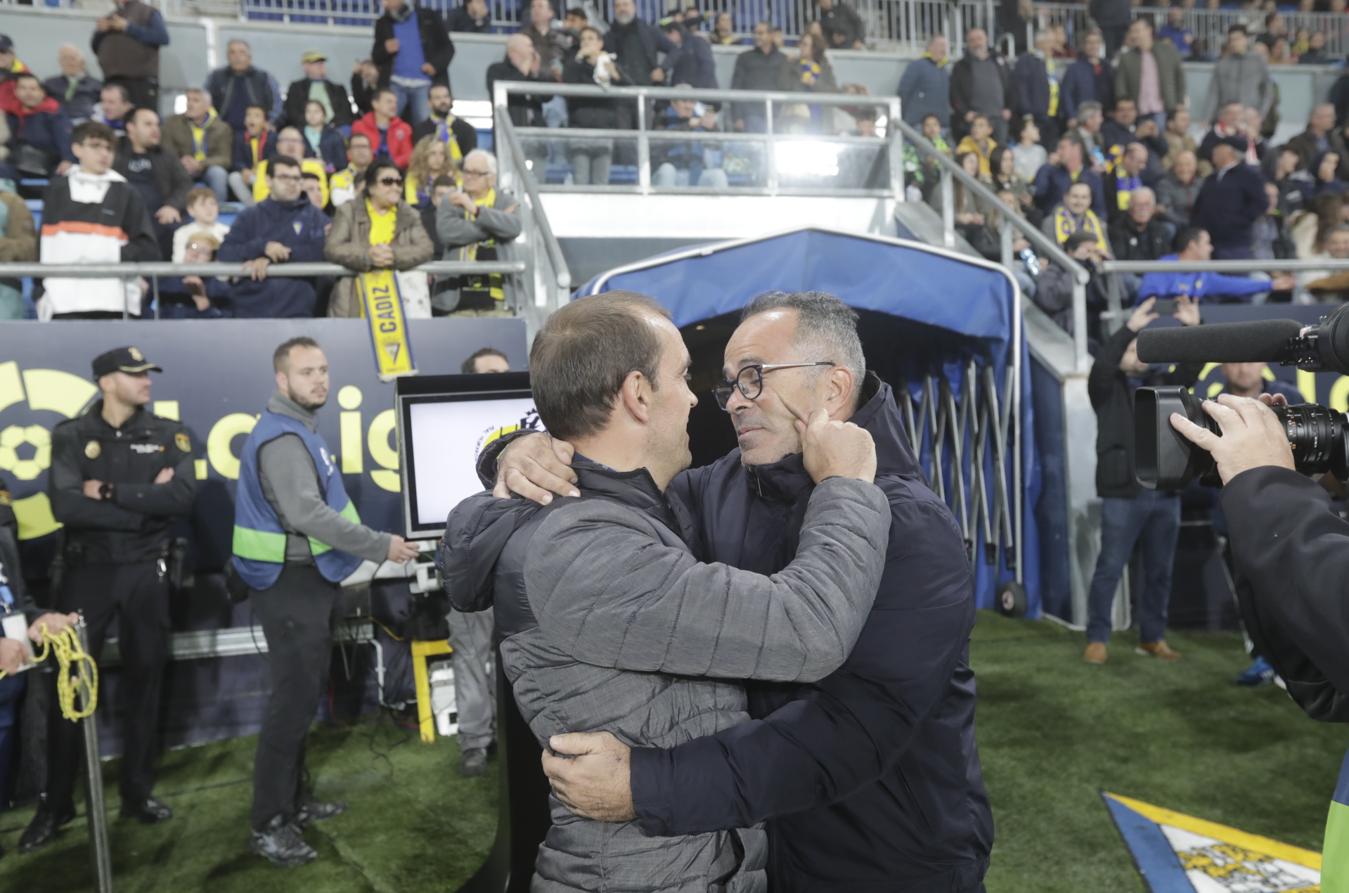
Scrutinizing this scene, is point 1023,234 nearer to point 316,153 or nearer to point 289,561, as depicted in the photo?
point 316,153

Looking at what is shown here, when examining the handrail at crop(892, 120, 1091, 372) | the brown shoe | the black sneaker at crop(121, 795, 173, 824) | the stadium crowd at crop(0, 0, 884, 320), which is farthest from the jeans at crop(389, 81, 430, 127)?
the brown shoe

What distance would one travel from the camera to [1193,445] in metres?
1.26

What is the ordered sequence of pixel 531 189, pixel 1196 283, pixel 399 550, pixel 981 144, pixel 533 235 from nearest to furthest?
pixel 399 550 → pixel 531 189 → pixel 533 235 → pixel 1196 283 → pixel 981 144

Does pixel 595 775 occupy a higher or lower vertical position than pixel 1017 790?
higher

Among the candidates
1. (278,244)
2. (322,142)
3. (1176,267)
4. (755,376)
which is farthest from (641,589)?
(322,142)

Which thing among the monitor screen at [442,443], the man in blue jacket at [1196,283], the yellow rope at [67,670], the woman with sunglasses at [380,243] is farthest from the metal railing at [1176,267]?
the yellow rope at [67,670]

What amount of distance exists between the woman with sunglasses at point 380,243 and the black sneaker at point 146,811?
273cm

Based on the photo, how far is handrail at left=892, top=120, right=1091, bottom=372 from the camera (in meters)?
6.69

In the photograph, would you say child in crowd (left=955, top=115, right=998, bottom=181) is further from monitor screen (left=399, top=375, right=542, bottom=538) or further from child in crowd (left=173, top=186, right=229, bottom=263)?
monitor screen (left=399, top=375, right=542, bottom=538)

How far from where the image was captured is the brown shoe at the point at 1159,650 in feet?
20.0

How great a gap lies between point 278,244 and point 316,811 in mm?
3220

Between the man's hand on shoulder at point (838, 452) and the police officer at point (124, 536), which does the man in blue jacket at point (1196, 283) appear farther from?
the man's hand on shoulder at point (838, 452)

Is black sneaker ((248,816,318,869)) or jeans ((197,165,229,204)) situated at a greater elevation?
jeans ((197,165,229,204))

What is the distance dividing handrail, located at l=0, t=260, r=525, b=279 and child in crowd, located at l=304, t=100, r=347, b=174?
114 inches
